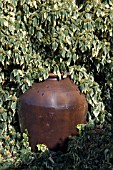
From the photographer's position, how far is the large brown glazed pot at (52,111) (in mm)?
4562

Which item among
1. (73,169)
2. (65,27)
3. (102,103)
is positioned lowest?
(73,169)

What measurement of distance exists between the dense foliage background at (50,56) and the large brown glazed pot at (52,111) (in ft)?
0.34

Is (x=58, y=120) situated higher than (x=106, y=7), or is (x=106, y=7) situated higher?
(x=106, y=7)

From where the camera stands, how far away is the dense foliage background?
4.64 metres

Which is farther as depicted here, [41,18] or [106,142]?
[41,18]

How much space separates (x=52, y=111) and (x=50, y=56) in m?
0.73

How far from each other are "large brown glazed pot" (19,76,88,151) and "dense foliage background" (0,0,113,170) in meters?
0.10

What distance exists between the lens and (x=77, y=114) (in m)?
4.69

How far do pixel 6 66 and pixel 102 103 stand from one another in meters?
1.26

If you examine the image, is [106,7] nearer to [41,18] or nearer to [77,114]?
[41,18]

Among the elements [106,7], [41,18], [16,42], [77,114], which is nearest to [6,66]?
[16,42]

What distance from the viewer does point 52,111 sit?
14.9 ft

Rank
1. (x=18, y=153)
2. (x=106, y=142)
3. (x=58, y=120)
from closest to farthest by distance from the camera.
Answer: (x=106, y=142)
(x=58, y=120)
(x=18, y=153)

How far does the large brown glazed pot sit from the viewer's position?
15.0 ft
